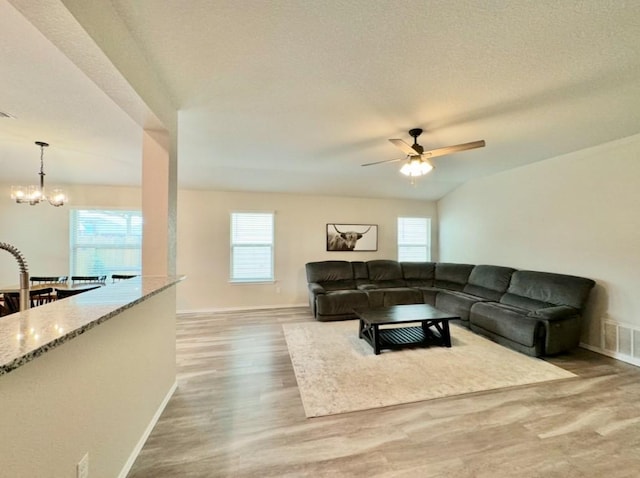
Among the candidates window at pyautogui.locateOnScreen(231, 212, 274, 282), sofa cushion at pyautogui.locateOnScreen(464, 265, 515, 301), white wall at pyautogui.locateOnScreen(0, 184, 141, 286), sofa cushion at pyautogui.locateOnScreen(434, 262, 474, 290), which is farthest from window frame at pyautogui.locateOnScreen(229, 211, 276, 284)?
sofa cushion at pyautogui.locateOnScreen(464, 265, 515, 301)

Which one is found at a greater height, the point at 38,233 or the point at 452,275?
the point at 38,233

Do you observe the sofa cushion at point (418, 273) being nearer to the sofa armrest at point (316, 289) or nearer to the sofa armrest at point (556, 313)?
the sofa armrest at point (316, 289)

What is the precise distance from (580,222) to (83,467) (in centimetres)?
532

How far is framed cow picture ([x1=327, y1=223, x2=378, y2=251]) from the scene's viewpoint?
609 cm

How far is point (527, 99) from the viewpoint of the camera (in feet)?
8.19

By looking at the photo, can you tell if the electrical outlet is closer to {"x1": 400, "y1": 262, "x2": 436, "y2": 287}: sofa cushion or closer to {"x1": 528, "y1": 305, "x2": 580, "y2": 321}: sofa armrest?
{"x1": 528, "y1": 305, "x2": 580, "y2": 321}: sofa armrest

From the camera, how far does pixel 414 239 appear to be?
6.66m

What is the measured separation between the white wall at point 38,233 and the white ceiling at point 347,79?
1.01 metres

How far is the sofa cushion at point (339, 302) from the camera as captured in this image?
4.75 m

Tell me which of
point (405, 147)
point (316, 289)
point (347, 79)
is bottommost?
point (316, 289)

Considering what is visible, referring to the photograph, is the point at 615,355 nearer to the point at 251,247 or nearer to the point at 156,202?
the point at 156,202

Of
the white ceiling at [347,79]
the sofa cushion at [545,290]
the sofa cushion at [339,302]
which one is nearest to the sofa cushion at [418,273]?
the sofa cushion at [339,302]

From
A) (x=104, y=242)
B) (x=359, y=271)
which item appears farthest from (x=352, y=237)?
(x=104, y=242)

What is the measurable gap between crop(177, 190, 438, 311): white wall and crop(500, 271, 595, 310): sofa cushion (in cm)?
255
